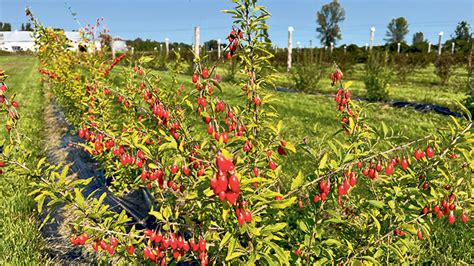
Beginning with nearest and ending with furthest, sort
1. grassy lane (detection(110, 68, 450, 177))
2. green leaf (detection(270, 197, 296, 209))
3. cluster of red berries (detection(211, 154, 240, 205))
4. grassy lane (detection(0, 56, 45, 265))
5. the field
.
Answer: cluster of red berries (detection(211, 154, 240, 205)) → green leaf (detection(270, 197, 296, 209)) → grassy lane (detection(0, 56, 45, 265)) → the field → grassy lane (detection(110, 68, 450, 177))

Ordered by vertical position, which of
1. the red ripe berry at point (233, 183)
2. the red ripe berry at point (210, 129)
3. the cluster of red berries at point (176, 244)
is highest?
the red ripe berry at point (210, 129)

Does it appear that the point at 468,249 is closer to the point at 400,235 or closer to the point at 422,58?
the point at 400,235

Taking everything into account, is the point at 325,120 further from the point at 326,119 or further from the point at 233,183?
the point at 233,183

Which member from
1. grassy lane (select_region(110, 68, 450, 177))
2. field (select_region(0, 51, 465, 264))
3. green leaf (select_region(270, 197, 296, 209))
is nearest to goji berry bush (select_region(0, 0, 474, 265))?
green leaf (select_region(270, 197, 296, 209))

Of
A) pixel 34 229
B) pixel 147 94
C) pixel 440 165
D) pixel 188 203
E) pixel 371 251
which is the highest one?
pixel 147 94

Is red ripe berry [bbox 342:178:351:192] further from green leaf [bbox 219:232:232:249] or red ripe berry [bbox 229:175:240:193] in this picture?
red ripe berry [bbox 229:175:240:193]

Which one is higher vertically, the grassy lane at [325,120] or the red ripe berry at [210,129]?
the red ripe berry at [210,129]

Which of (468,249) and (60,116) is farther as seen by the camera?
(60,116)

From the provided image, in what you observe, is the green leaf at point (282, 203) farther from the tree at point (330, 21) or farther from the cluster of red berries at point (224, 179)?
the tree at point (330, 21)

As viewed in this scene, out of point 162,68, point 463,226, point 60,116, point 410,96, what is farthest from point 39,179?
point 162,68

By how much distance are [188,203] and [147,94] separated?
33.4 inches

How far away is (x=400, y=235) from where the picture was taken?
5.82ft

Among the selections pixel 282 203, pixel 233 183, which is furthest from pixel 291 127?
pixel 233 183

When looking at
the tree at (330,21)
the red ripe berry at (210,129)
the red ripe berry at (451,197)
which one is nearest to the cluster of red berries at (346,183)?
the red ripe berry at (451,197)
